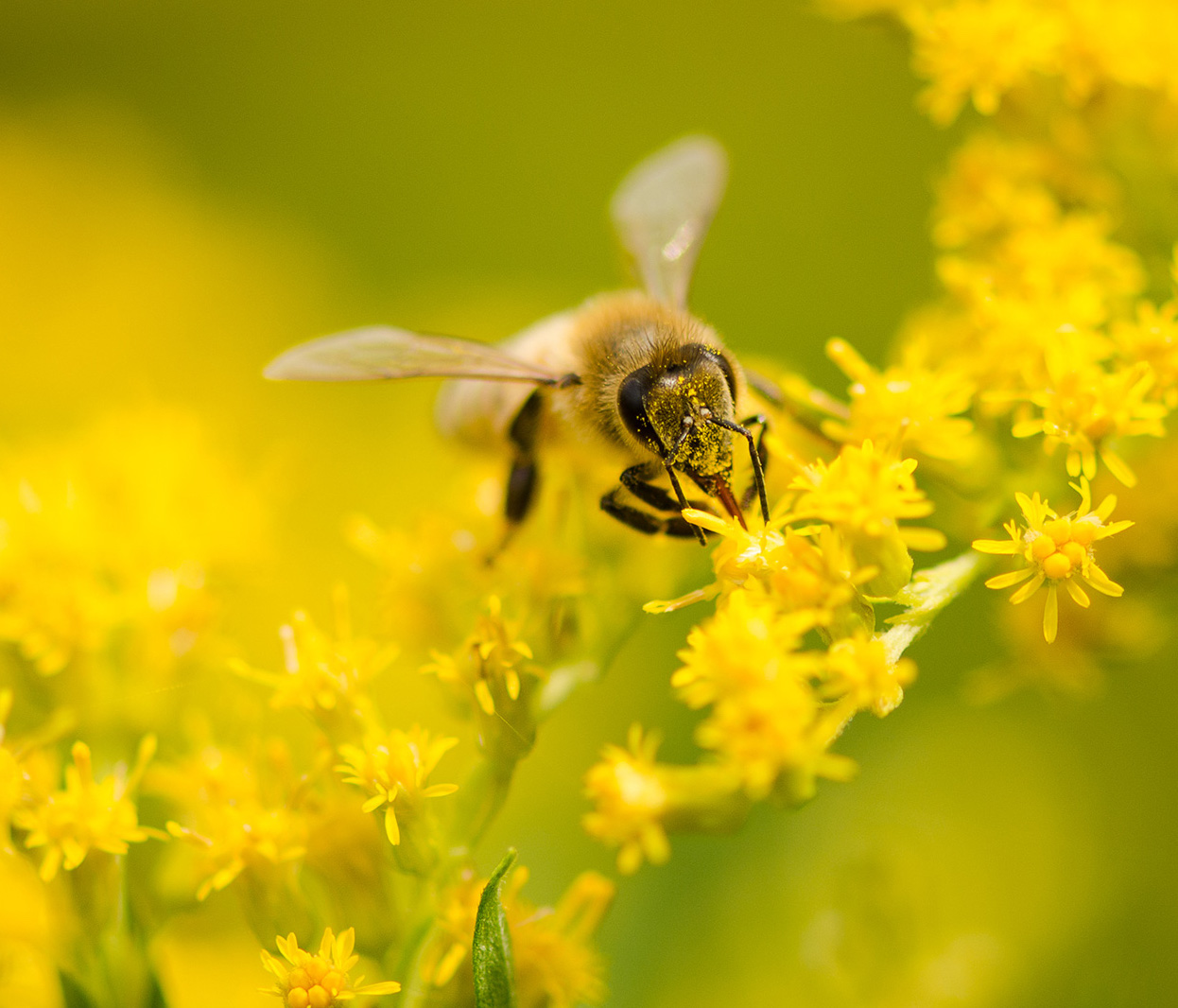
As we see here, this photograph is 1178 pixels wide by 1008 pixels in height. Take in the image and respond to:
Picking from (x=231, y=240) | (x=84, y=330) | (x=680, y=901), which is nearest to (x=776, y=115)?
(x=231, y=240)

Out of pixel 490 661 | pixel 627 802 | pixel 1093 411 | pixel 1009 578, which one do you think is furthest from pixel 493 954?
pixel 1093 411

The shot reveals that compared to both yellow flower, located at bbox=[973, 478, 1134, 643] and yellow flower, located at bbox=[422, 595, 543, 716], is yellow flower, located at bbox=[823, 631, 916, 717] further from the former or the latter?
yellow flower, located at bbox=[422, 595, 543, 716]

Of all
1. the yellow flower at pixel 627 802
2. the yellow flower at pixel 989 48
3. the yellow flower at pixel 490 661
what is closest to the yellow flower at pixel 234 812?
the yellow flower at pixel 490 661

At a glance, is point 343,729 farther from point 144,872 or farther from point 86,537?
point 86,537

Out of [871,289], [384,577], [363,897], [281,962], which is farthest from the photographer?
[871,289]

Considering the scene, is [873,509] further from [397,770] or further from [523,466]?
[523,466]

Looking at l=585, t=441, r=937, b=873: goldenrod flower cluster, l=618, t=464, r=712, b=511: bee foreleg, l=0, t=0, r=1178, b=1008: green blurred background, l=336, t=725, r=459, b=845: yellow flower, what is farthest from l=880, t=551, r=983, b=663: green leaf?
l=0, t=0, r=1178, b=1008: green blurred background

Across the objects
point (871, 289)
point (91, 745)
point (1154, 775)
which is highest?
point (91, 745)
